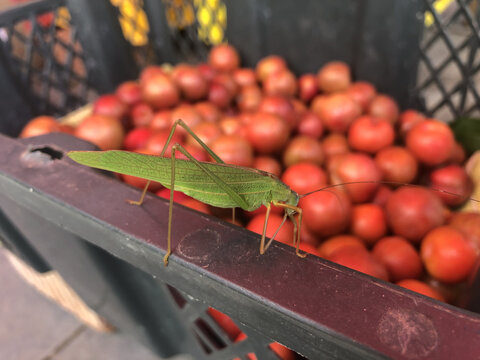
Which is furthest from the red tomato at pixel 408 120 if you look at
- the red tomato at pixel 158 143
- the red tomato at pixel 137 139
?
the red tomato at pixel 137 139

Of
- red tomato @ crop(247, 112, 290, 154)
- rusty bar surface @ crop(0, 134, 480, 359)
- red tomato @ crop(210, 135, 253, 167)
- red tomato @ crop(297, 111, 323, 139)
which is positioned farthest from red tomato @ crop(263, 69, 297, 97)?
rusty bar surface @ crop(0, 134, 480, 359)

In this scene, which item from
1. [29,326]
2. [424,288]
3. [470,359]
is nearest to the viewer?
[470,359]

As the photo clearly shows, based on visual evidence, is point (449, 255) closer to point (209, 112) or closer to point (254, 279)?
point (254, 279)

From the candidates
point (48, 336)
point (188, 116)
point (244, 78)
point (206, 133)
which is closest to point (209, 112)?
point (188, 116)

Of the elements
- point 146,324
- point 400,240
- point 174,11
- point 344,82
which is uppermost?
point 174,11

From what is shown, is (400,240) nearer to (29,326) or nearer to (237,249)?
(237,249)

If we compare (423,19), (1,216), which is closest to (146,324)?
(1,216)

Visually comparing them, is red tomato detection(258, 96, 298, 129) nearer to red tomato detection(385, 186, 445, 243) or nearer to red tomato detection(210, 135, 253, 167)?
red tomato detection(210, 135, 253, 167)

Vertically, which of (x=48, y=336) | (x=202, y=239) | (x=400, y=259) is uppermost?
(x=202, y=239)
